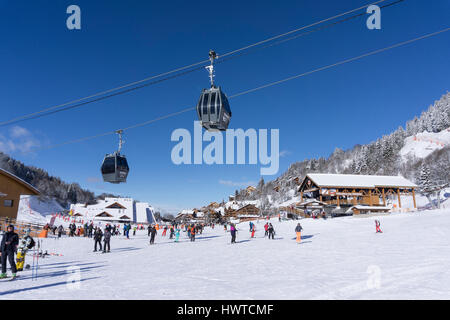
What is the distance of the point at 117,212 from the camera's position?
68.9 meters

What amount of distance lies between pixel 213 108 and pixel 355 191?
1560 inches

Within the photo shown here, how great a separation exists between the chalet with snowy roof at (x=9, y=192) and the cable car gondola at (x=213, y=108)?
2943 cm

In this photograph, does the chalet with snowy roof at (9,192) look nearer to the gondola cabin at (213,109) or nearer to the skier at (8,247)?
the skier at (8,247)

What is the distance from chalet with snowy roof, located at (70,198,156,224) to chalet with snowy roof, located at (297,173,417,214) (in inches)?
1820

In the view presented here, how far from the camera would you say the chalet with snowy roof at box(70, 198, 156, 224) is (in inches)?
2584

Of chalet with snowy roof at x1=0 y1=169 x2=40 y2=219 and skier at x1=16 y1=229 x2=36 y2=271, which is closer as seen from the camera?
skier at x1=16 y1=229 x2=36 y2=271

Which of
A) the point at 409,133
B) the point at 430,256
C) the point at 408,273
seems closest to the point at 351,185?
the point at 430,256

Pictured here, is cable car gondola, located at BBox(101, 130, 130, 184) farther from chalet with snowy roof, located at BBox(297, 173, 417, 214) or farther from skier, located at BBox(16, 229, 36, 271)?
chalet with snowy roof, located at BBox(297, 173, 417, 214)

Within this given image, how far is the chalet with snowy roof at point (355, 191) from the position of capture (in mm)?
40594

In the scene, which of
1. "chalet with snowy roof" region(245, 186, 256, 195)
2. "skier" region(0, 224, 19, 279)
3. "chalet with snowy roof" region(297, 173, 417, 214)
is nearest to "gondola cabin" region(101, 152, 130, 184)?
"skier" region(0, 224, 19, 279)

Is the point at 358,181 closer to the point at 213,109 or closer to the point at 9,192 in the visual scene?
the point at 213,109
